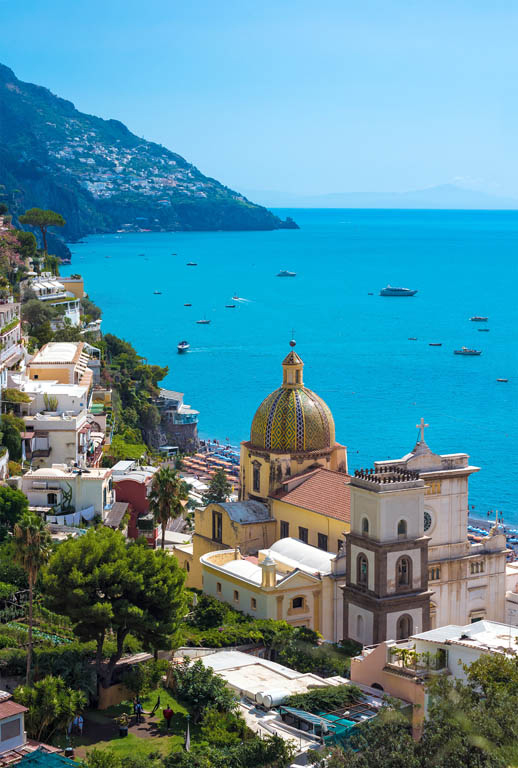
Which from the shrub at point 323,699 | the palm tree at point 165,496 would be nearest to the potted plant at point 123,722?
the shrub at point 323,699

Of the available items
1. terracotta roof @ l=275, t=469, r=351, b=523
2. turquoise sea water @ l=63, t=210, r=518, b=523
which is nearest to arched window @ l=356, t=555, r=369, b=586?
terracotta roof @ l=275, t=469, r=351, b=523

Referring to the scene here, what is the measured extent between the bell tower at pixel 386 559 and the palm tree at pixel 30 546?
11.0 meters

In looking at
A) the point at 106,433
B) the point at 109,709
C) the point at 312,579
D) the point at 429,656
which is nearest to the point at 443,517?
the point at 312,579

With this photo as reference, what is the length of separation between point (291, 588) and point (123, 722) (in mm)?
10053

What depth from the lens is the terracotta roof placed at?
143 ft

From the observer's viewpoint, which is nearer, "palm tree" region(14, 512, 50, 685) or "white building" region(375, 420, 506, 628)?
"palm tree" region(14, 512, 50, 685)

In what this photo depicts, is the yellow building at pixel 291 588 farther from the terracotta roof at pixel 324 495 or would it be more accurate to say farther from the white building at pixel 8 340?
the white building at pixel 8 340

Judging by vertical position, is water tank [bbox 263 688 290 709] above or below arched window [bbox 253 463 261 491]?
below

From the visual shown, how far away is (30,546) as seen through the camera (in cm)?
3219

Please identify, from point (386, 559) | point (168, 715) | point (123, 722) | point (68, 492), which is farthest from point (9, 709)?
point (68, 492)

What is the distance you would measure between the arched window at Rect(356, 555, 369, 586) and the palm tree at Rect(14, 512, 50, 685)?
36.5 ft

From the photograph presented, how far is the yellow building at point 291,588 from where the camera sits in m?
39.9

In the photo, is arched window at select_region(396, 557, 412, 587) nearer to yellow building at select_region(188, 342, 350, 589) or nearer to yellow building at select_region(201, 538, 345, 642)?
yellow building at select_region(201, 538, 345, 642)

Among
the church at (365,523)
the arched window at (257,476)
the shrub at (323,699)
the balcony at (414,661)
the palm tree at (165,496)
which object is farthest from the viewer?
the arched window at (257,476)
